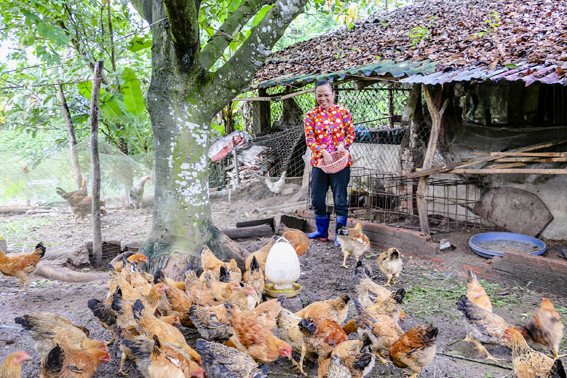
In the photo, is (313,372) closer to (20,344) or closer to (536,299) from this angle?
(20,344)

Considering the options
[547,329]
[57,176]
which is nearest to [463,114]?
[547,329]

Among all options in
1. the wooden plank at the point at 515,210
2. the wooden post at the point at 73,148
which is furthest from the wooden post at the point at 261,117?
Answer: the wooden plank at the point at 515,210

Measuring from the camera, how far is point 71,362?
8.96 feet

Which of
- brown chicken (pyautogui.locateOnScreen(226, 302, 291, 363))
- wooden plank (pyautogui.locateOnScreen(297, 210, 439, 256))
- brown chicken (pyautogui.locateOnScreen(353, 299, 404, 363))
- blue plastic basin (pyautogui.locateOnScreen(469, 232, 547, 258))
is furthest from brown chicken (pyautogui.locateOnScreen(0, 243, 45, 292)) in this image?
blue plastic basin (pyautogui.locateOnScreen(469, 232, 547, 258))

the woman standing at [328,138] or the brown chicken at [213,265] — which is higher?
the woman standing at [328,138]

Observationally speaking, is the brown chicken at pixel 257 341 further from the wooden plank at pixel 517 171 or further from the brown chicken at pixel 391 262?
the wooden plank at pixel 517 171

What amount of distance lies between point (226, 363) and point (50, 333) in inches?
53.7

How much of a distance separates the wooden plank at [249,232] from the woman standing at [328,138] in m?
1.36

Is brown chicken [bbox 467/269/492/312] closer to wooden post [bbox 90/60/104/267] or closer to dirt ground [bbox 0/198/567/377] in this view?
dirt ground [bbox 0/198/567/377]

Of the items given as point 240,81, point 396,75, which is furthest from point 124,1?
point 396,75

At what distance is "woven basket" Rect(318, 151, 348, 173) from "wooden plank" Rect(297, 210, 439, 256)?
1311mm

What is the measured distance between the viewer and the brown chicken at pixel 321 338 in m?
3.06

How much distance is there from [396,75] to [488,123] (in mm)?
2830

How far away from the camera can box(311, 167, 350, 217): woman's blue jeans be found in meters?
6.25
